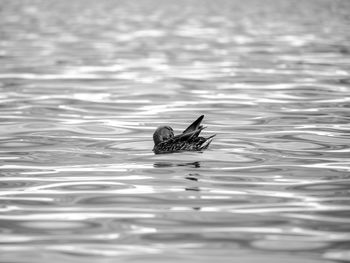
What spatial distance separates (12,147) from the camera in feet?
43.3

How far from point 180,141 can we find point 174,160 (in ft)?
0.90

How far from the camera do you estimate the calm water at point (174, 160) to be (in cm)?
804

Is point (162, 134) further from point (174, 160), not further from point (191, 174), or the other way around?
point (191, 174)

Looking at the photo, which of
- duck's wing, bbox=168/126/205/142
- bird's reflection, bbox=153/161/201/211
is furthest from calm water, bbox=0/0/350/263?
duck's wing, bbox=168/126/205/142

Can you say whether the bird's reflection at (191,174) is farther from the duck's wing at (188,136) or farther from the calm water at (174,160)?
the duck's wing at (188,136)

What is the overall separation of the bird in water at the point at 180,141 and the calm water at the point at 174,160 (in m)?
0.12

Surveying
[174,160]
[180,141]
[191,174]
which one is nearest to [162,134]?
[180,141]

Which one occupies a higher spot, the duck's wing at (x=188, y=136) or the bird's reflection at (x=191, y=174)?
the duck's wing at (x=188, y=136)

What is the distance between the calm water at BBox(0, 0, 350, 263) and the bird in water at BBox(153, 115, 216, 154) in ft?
0.40

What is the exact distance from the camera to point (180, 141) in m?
11.7

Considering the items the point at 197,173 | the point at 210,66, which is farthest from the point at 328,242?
the point at 210,66

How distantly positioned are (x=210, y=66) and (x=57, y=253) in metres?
18.9

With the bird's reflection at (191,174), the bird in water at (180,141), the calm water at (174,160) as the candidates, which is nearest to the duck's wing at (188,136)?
the bird in water at (180,141)

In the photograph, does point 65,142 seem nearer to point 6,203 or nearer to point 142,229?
point 6,203
